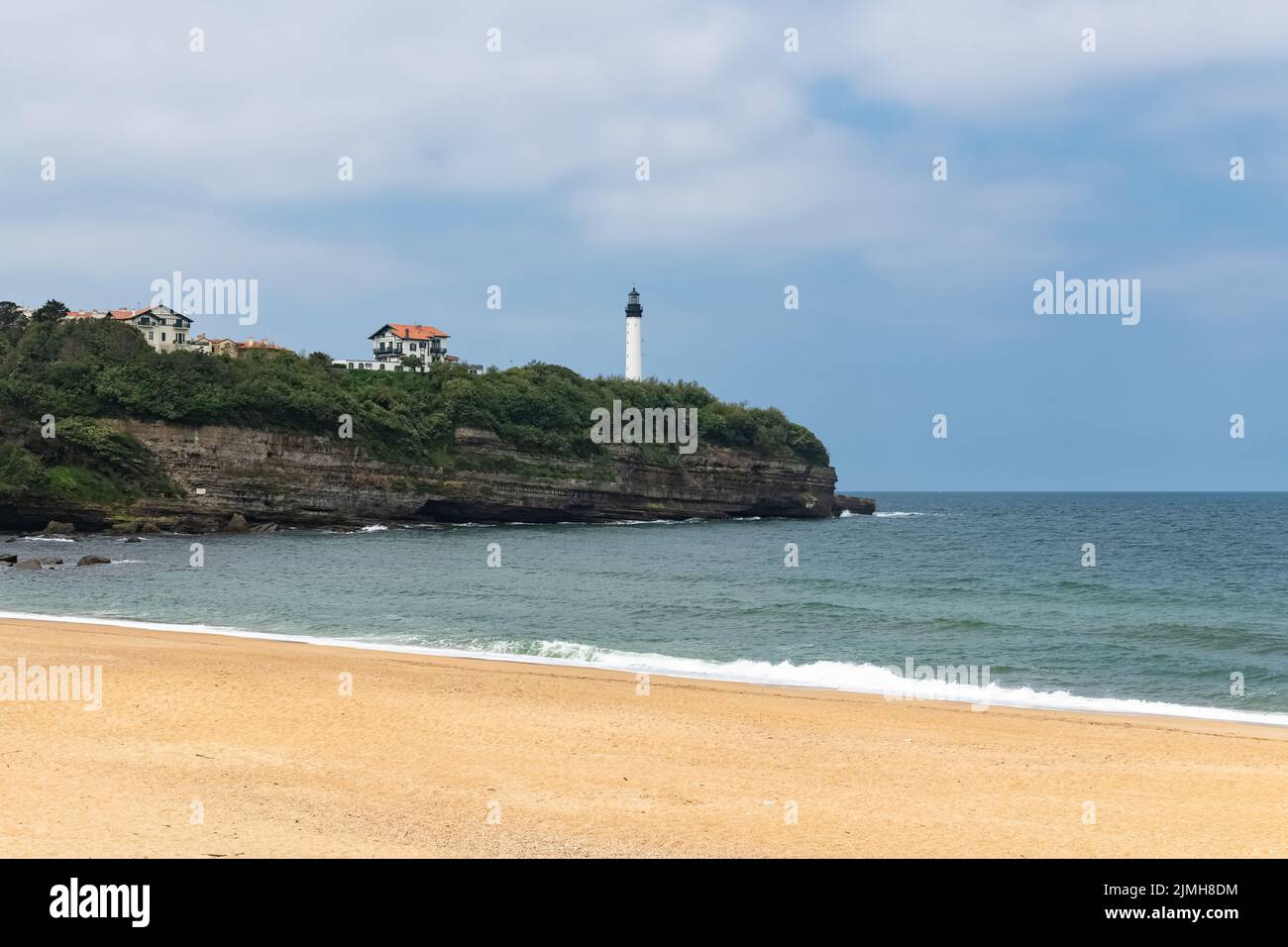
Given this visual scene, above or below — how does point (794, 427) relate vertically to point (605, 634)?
above

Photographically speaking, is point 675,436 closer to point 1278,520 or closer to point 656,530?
point 656,530

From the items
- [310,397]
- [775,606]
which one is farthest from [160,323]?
[775,606]

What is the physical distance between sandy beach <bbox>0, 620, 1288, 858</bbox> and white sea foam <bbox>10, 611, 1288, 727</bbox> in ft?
4.06

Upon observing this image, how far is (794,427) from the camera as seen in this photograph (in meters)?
116

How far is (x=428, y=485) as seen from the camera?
8631 cm

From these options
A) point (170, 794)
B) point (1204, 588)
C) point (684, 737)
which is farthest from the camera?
point (1204, 588)

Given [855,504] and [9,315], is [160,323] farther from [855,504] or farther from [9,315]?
[855,504]

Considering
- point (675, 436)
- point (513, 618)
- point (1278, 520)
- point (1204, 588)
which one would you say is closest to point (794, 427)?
point (675, 436)

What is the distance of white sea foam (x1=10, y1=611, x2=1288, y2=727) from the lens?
18.9 metres

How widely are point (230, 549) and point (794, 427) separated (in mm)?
72714

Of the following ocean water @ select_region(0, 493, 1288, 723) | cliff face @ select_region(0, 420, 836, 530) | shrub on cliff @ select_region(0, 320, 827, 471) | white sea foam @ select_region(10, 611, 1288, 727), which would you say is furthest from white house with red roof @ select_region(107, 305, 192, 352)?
white sea foam @ select_region(10, 611, 1288, 727)

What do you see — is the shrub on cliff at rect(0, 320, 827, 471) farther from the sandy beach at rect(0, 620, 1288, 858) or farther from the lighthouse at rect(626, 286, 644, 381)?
the sandy beach at rect(0, 620, 1288, 858)

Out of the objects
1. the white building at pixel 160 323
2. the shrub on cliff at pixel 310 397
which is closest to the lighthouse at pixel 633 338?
the shrub on cliff at pixel 310 397

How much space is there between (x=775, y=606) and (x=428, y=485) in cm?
5744
